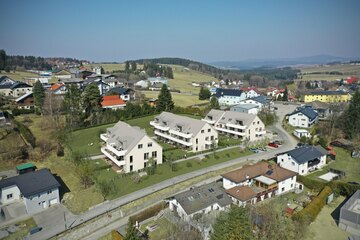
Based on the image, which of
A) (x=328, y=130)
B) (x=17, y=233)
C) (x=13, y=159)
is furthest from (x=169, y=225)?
(x=328, y=130)

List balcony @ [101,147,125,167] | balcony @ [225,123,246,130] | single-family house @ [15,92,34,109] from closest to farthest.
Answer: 1. balcony @ [101,147,125,167]
2. balcony @ [225,123,246,130]
3. single-family house @ [15,92,34,109]

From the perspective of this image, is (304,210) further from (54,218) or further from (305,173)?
(54,218)

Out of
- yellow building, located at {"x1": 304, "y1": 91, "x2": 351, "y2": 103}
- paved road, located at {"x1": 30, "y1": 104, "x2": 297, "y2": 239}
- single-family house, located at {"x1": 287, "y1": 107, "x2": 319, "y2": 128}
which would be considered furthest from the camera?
yellow building, located at {"x1": 304, "y1": 91, "x2": 351, "y2": 103}

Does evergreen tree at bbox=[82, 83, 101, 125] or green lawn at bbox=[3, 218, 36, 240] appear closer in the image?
green lawn at bbox=[3, 218, 36, 240]

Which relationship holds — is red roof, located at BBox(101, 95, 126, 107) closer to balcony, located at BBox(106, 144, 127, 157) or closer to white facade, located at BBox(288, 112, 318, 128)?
balcony, located at BBox(106, 144, 127, 157)

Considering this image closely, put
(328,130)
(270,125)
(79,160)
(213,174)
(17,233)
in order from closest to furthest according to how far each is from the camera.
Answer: (17,233) → (213,174) → (79,160) → (328,130) → (270,125)

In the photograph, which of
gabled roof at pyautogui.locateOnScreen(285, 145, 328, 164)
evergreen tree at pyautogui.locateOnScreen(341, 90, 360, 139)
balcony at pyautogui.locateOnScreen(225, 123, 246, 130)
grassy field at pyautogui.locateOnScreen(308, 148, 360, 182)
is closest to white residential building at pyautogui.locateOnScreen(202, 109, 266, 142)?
balcony at pyautogui.locateOnScreen(225, 123, 246, 130)

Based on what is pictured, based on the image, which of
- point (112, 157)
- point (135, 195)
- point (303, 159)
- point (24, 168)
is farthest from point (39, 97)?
point (303, 159)
